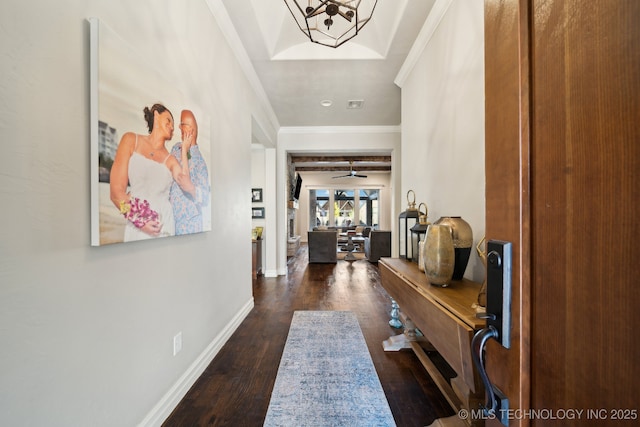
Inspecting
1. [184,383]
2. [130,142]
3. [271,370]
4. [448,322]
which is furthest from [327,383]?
[130,142]

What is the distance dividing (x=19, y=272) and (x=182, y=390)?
4.27ft

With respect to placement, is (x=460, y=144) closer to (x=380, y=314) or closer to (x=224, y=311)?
(x=380, y=314)

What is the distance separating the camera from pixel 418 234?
7.27 feet

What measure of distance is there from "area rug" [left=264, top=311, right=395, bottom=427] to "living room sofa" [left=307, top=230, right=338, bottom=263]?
12.0ft

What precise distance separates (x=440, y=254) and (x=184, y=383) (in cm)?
182

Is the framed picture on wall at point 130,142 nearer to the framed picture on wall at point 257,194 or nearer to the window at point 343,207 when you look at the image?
the framed picture on wall at point 257,194

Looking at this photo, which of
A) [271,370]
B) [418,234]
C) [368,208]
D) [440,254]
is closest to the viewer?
[440,254]

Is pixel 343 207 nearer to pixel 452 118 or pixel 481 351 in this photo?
pixel 452 118

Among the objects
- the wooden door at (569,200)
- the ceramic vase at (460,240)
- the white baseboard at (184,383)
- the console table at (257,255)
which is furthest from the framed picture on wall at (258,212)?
the wooden door at (569,200)

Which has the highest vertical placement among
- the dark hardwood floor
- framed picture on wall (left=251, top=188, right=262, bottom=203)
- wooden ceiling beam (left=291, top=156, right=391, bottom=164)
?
wooden ceiling beam (left=291, top=156, right=391, bottom=164)

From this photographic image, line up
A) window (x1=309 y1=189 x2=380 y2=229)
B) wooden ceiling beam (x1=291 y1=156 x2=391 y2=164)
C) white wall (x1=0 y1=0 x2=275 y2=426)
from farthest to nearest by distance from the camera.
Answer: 1. window (x1=309 y1=189 x2=380 y2=229)
2. wooden ceiling beam (x1=291 y1=156 x2=391 y2=164)
3. white wall (x1=0 y1=0 x2=275 y2=426)

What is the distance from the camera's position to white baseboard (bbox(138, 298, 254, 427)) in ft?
4.79

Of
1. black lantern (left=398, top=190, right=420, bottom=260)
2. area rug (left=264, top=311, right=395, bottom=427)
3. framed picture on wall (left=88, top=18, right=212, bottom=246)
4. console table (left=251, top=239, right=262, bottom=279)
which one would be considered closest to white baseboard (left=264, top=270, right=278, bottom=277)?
console table (left=251, top=239, right=262, bottom=279)

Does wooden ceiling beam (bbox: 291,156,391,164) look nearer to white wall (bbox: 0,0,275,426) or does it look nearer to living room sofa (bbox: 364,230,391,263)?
living room sofa (bbox: 364,230,391,263)
